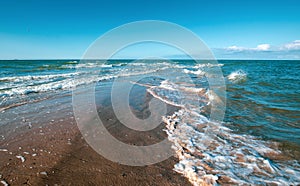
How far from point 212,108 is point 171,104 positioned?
5.53 ft

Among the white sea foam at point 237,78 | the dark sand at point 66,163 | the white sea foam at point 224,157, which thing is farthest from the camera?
the white sea foam at point 237,78

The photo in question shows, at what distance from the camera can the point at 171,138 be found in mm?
4395

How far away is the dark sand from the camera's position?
110 inches

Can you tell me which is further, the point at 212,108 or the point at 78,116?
the point at 212,108

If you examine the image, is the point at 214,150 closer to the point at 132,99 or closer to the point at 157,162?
the point at 157,162

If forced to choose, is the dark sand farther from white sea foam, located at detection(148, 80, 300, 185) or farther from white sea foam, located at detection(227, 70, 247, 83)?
white sea foam, located at detection(227, 70, 247, 83)

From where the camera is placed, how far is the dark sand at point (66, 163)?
2783 millimetres

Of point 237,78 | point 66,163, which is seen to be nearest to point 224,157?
point 66,163

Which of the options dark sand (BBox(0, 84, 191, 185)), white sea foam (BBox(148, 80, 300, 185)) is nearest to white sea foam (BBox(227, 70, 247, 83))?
white sea foam (BBox(148, 80, 300, 185))

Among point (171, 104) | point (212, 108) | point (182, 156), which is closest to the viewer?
point (182, 156)

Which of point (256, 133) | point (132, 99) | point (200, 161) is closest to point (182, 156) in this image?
point (200, 161)

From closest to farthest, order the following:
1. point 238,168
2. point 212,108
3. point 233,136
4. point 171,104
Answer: point 238,168, point 233,136, point 212,108, point 171,104

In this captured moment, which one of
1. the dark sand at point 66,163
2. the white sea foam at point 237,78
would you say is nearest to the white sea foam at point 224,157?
the dark sand at point 66,163

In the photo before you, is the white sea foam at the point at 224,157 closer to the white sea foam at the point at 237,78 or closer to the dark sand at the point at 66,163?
the dark sand at the point at 66,163
